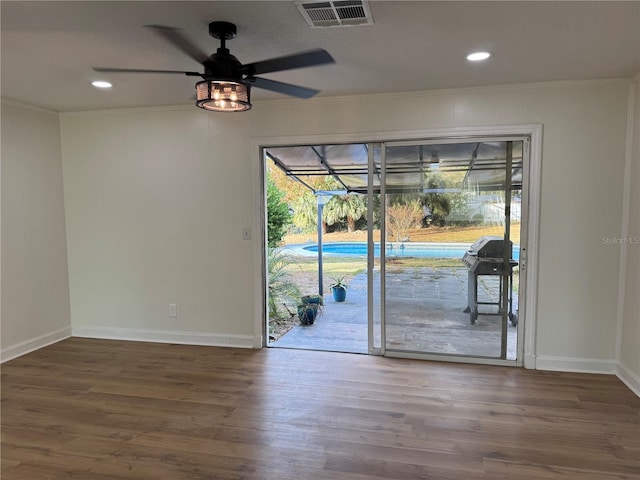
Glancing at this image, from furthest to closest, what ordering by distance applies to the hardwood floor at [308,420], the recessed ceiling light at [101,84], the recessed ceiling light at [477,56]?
the recessed ceiling light at [101,84] < the recessed ceiling light at [477,56] < the hardwood floor at [308,420]

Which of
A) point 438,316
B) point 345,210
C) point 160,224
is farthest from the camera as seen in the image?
point 345,210

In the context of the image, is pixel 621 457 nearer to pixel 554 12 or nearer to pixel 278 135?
pixel 554 12

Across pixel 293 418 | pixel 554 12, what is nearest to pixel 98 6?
pixel 554 12

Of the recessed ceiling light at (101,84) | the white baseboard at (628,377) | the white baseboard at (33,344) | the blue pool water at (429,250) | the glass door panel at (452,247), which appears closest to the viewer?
the white baseboard at (628,377)

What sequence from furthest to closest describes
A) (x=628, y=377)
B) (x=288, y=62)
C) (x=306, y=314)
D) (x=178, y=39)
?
(x=306, y=314) → (x=628, y=377) → (x=178, y=39) → (x=288, y=62)

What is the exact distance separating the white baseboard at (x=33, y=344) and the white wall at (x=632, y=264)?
5210 mm

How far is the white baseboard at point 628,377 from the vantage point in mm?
2912

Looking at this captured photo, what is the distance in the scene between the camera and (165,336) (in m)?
4.12

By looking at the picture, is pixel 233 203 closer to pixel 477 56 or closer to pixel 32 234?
pixel 32 234

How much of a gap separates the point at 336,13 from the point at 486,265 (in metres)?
2.47

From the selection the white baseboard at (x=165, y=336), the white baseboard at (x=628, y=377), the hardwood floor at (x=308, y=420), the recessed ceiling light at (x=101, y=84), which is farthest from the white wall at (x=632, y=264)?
the recessed ceiling light at (x=101, y=84)

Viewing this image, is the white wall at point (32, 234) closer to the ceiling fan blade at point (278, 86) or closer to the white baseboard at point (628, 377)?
the ceiling fan blade at point (278, 86)

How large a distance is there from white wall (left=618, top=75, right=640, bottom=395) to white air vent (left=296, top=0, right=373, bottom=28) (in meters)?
2.35

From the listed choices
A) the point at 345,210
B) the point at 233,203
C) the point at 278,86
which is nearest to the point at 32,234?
the point at 233,203
